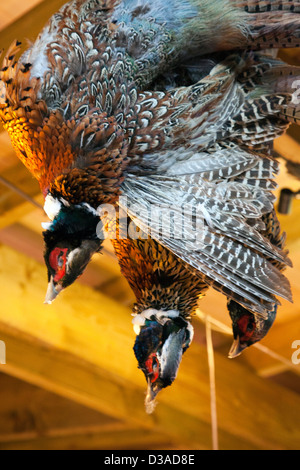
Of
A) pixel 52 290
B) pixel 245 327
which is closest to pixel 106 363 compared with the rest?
pixel 245 327

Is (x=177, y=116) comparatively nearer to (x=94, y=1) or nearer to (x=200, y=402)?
(x=94, y=1)

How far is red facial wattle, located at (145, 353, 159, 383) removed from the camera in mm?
1382

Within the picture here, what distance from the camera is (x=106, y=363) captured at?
250cm

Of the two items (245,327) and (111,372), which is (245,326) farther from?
(111,372)

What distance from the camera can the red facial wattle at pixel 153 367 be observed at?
54.4 inches

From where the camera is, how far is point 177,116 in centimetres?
129

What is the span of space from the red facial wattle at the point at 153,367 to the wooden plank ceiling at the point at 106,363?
68 cm

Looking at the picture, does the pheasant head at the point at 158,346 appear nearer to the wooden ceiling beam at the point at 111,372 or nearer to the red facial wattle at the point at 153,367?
the red facial wattle at the point at 153,367

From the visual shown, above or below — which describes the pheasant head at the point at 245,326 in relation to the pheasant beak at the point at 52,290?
below

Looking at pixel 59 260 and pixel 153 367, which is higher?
pixel 59 260

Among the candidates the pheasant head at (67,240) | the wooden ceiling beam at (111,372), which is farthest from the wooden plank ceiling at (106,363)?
the pheasant head at (67,240)

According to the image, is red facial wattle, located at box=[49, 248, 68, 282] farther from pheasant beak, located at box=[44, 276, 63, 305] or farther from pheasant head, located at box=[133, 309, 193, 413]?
pheasant head, located at box=[133, 309, 193, 413]

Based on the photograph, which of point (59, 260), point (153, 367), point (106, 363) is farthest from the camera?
point (106, 363)

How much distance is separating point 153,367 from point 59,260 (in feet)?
0.95
